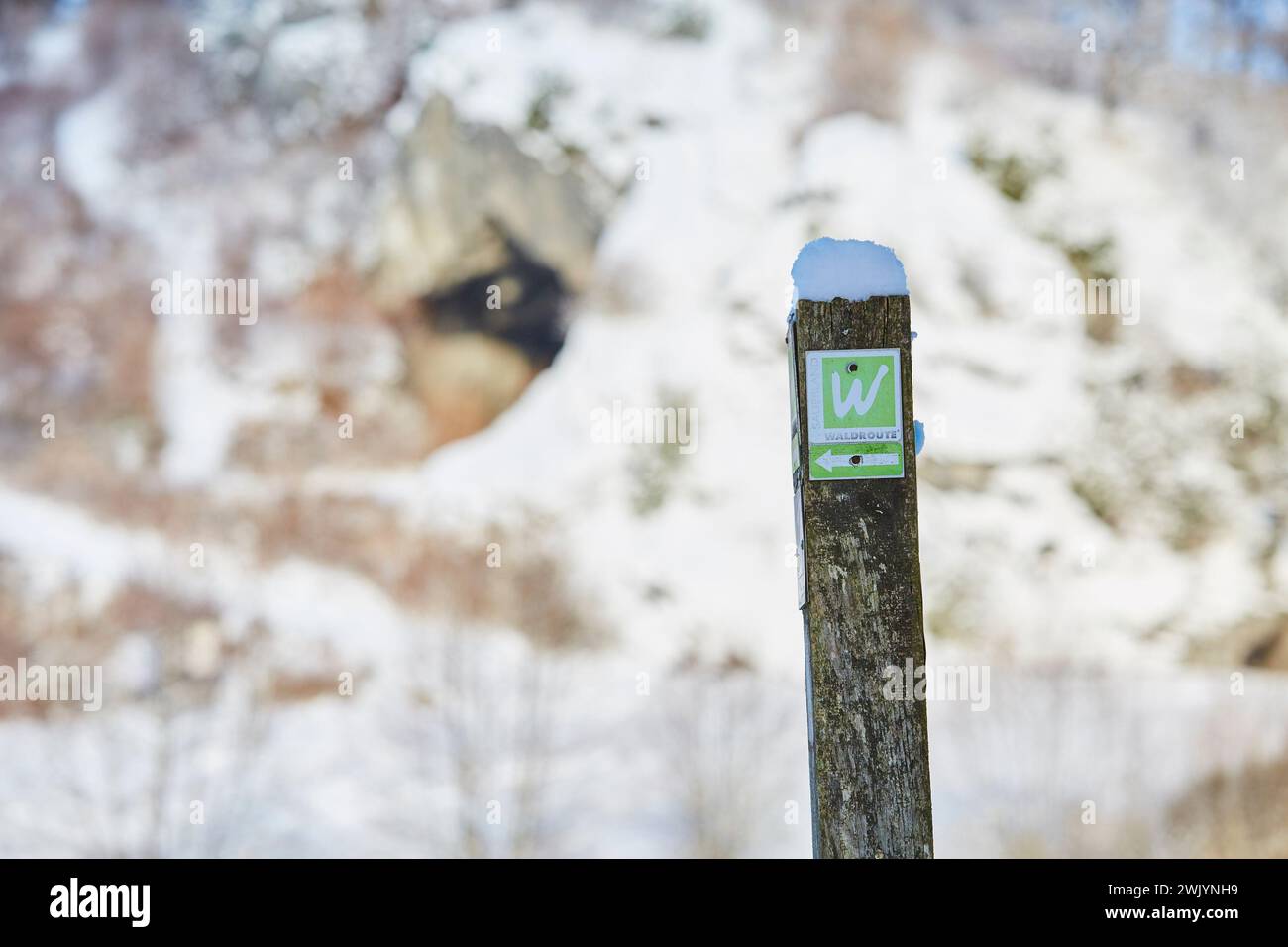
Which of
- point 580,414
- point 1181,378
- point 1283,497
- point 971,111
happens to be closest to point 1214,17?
point 971,111

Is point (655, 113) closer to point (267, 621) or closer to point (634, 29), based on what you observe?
point (634, 29)

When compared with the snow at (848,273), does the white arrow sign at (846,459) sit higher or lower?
lower

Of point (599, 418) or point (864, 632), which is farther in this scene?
point (599, 418)

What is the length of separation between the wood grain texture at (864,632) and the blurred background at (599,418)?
10376 millimetres

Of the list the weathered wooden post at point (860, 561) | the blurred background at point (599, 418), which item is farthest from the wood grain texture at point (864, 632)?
the blurred background at point (599, 418)

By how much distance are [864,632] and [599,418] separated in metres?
15.5

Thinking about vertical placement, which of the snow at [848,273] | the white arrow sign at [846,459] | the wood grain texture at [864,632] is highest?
the snow at [848,273]

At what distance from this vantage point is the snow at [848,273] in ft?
7.75

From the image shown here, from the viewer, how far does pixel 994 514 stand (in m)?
16.4

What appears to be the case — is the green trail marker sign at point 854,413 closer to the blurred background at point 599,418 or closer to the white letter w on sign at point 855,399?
the white letter w on sign at point 855,399

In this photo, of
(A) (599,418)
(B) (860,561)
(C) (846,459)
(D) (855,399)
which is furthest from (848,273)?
(A) (599,418)

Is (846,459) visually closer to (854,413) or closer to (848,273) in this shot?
(854,413)

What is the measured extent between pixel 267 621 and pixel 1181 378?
42.9ft

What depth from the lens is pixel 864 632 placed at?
91.7 inches
